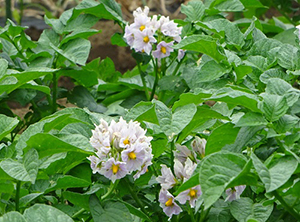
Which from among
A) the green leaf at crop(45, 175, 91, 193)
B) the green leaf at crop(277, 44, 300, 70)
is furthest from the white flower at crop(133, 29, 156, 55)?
the green leaf at crop(45, 175, 91, 193)

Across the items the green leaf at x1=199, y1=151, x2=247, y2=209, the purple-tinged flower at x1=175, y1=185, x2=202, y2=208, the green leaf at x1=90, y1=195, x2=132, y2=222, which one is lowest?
the green leaf at x1=90, y1=195, x2=132, y2=222

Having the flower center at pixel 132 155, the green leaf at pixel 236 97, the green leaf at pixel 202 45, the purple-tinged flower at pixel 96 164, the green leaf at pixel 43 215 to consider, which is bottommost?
the purple-tinged flower at pixel 96 164

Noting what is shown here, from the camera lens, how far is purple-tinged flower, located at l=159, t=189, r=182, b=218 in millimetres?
1228

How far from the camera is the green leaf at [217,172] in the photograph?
3.10ft

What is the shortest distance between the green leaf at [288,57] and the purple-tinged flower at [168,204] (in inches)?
16.7

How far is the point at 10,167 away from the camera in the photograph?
1.09 metres

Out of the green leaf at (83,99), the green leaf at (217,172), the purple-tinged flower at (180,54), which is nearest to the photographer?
the green leaf at (217,172)

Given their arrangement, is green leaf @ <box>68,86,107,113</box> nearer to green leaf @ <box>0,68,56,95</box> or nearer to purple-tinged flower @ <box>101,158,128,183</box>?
green leaf @ <box>0,68,56,95</box>

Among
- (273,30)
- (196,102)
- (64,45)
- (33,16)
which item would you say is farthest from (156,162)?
(33,16)

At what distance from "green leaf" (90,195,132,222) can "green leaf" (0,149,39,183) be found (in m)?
0.17

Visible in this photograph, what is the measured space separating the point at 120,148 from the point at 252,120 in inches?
10.0

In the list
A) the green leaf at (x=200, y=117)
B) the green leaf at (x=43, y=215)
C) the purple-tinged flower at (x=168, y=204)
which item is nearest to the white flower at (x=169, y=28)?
the green leaf at (x=200, y=117)

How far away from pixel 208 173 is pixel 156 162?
40cm

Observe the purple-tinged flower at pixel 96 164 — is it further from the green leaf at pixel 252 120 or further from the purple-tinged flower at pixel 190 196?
the green leaf at pixel 252 120
